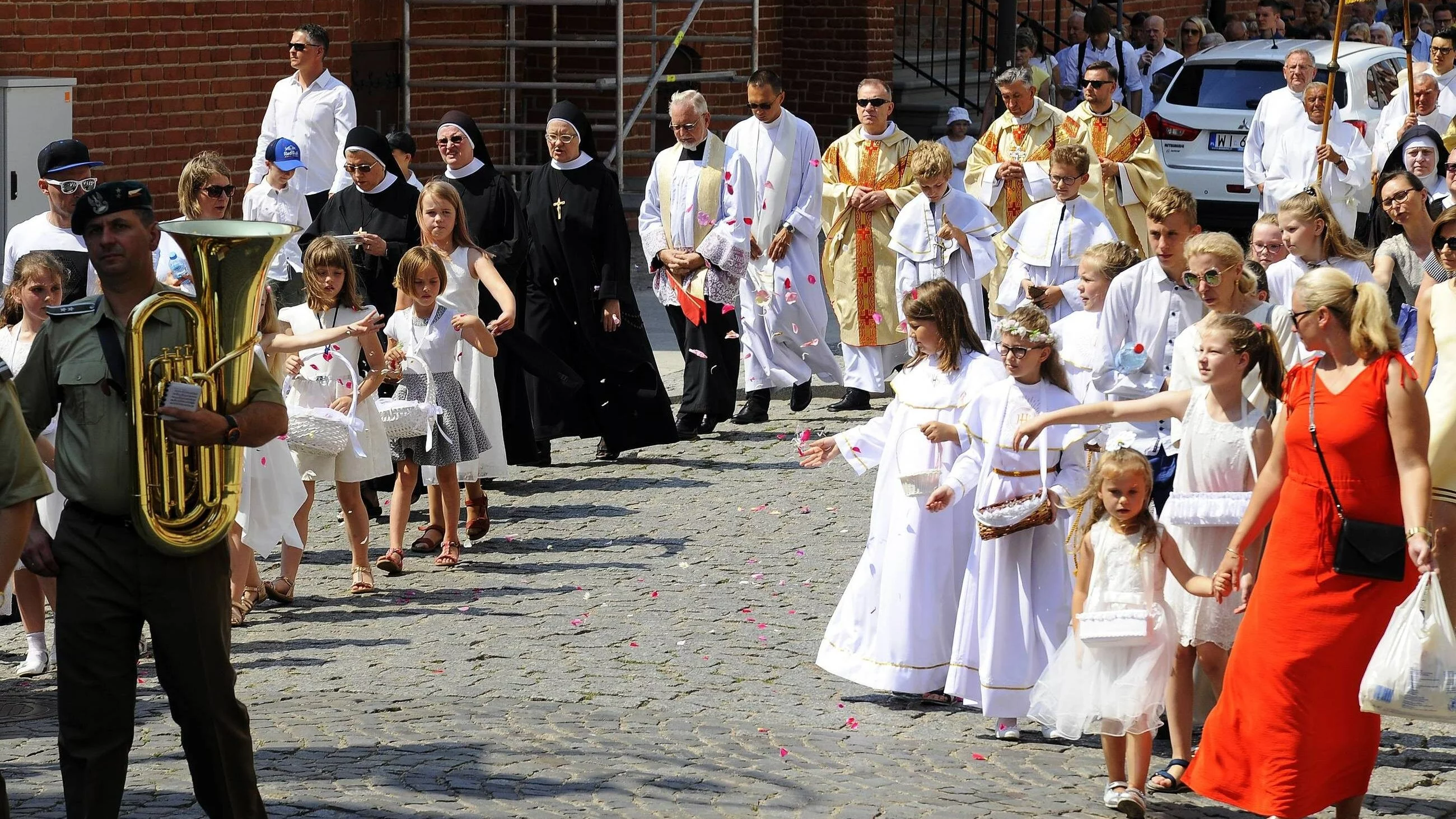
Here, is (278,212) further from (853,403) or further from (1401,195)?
(1401,195)

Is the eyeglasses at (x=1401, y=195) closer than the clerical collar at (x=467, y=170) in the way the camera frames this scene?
Yes

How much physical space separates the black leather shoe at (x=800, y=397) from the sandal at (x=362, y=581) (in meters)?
4.42

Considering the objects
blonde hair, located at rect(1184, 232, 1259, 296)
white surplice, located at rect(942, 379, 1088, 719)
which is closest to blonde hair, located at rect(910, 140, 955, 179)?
blonde hair, located at rect(1184, 232, 1259, 296)

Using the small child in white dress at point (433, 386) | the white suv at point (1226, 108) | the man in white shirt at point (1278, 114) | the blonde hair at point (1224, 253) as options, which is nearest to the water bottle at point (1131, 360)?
the blonde hair at point (1224, 253)

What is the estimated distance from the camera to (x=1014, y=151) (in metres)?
12.8

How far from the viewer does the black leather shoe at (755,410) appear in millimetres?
12078

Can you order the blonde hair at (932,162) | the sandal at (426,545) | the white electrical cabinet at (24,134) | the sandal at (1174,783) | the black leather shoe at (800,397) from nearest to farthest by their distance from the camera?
the sandal at (1174,783), the sandal at (426,545), the blonde hair at (932,162), the black leather shoe at (800,397), the white electrical cabinet at (24,134)

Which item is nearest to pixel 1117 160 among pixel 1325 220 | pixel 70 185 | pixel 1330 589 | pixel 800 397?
pixel 800 397

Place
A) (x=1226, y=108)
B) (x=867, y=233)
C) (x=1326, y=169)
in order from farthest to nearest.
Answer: (x=1226, y=108) → (x=1326, y=169) → (x=867, y=233)

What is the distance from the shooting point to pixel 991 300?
40.7 feet

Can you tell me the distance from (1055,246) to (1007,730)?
155 inches

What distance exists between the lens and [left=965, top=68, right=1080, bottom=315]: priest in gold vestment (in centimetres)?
1239

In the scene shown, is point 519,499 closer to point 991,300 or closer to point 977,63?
point 991,300

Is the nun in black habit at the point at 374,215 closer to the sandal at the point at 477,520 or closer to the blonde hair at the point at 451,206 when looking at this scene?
the blonde hair at the point at 451,206
